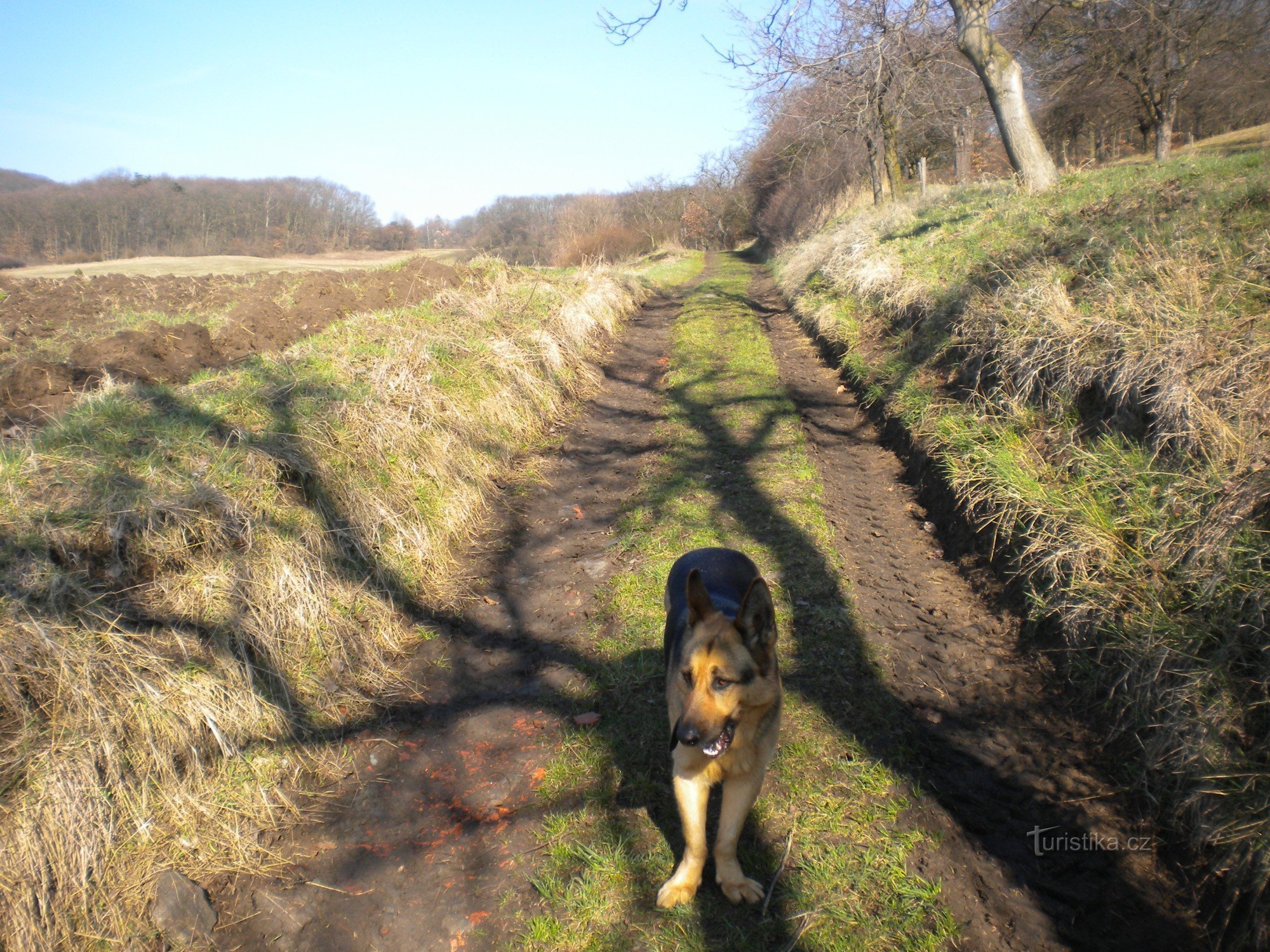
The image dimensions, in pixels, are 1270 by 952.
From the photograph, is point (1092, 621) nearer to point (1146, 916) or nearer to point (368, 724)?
point (1146, 916)

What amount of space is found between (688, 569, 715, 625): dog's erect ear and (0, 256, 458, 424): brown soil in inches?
212

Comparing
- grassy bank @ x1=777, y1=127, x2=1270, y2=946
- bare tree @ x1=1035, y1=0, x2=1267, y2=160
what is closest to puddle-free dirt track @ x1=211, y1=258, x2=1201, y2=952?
grassy bank @ x1=777, y1=127, x2=1270, y2=946

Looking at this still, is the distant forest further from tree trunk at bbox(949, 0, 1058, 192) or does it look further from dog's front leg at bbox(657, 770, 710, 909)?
dog's front leg at bbox(657, 770, 710, 909)

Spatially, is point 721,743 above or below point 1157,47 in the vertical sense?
below

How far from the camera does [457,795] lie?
340 centimetres

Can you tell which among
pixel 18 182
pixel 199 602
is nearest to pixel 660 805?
pixel 199 602

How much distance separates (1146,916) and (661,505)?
4.15 m

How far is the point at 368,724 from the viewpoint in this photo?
12.7ft

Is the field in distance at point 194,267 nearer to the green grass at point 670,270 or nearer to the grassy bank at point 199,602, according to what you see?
the green grass at point 670,270

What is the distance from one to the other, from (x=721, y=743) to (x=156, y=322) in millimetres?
12343

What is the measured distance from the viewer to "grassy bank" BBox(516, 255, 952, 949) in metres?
2.66

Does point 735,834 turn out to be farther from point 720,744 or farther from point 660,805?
point 660,805
